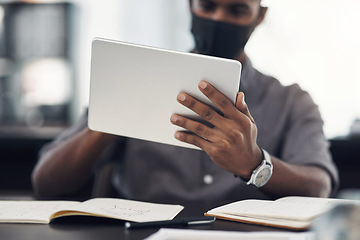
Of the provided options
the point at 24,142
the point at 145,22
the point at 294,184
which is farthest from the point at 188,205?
the point at 145,22

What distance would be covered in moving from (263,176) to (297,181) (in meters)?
0.15

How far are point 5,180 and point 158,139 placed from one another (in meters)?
1.49

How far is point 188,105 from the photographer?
3.09 ft

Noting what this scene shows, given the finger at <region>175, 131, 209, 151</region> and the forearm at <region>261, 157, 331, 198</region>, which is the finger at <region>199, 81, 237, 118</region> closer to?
the finger at <region>175, 131, 209, 151</region>

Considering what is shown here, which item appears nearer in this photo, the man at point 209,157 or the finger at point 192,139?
the finger at point 192,139

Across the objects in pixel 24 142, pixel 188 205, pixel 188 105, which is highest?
pixel 188 105

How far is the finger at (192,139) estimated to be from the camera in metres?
0.99

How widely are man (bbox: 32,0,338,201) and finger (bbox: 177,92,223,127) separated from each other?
26 centimetres

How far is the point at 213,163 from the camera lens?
135 cm

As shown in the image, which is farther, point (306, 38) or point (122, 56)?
point (306, 38)

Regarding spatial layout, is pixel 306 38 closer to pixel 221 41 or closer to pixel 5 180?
pixel 221 41

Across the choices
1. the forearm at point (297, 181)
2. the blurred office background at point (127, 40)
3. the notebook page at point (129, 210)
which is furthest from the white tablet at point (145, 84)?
the blurred office background at point (127, 40)

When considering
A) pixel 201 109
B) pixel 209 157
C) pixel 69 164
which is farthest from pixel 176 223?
pixel 69 164

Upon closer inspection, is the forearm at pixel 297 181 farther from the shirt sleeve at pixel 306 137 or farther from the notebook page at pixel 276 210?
the notebook page at pixel 276 210
